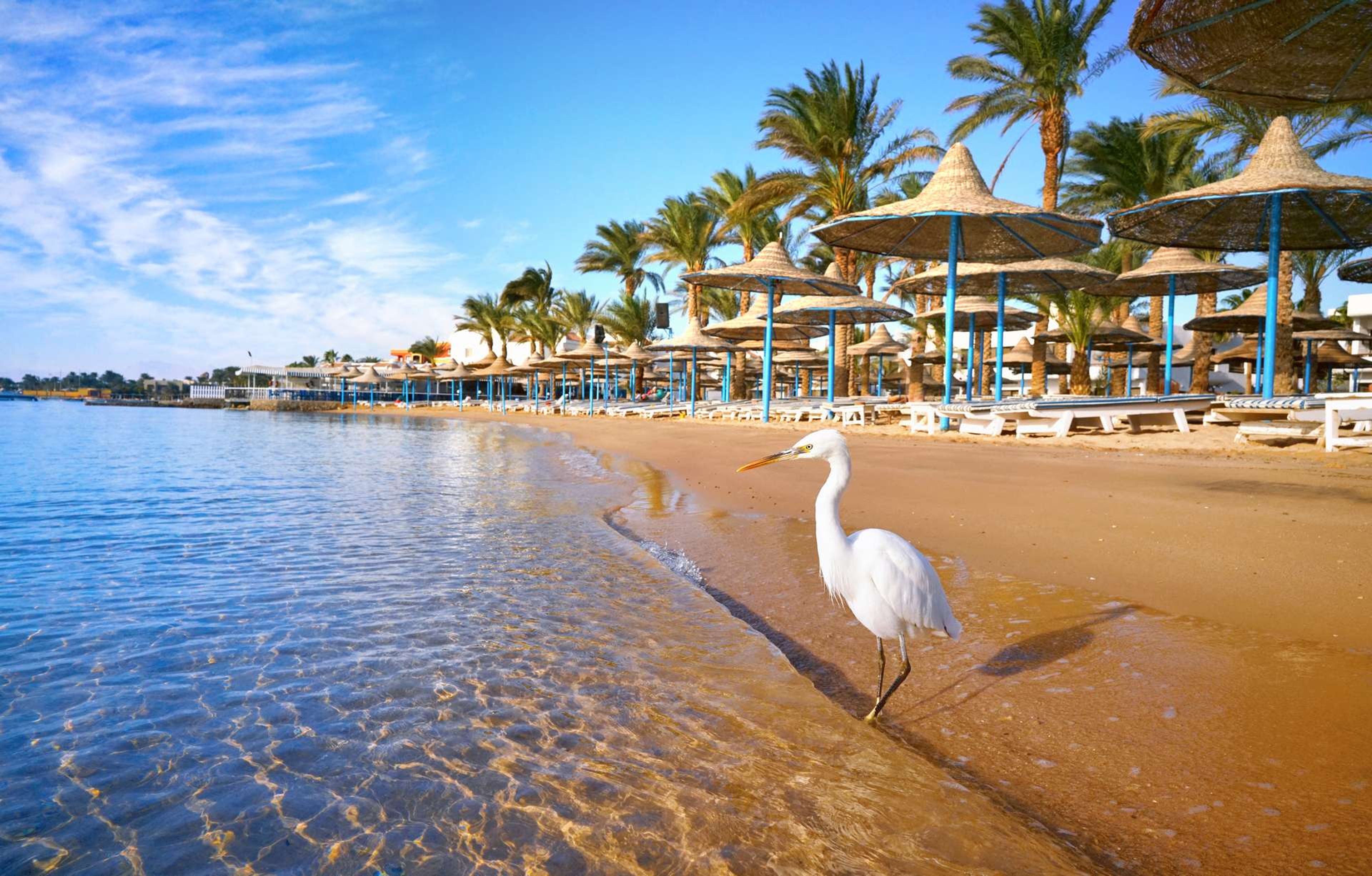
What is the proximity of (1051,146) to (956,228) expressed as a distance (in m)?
7.58

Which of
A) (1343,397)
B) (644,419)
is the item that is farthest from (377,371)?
(1343,397)

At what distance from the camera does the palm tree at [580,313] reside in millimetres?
49656

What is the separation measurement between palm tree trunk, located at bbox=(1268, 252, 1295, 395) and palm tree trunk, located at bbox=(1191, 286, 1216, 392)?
6.13 ft

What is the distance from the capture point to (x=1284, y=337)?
61.3ft

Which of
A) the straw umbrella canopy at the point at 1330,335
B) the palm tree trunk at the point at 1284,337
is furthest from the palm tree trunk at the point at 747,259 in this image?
the straw umbrella canopy at the point at 1330,335

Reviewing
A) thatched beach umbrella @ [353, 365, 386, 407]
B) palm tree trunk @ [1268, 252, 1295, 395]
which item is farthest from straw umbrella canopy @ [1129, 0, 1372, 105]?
thatched beach umbrella @ [353, 365, 386, 407]

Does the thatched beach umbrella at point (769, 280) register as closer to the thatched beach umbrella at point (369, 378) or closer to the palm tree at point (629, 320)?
the palm tree at point (629, 320)

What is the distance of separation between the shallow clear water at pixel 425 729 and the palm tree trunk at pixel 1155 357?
31500 millimetres

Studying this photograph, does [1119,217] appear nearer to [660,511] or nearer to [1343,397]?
[1343,397]

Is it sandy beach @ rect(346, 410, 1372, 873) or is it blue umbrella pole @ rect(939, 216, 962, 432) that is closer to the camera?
sandy beach @ rect(346, 410, 1372, 873)

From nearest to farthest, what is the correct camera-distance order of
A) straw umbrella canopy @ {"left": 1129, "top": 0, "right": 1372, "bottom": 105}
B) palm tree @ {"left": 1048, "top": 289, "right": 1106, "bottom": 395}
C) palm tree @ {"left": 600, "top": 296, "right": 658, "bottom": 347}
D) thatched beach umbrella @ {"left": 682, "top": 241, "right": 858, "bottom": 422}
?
1. straw umbrella canopy @ {"left": 1129, "top": 0, "right": 1372, "bottom": 105}
2. thatched beach umbrella @ {"left": 682, "top": 241, "right": 858, "bottom": 422}
3. palm tree @ {"left": 1048, "top": 289, "right": 1106, "bottom": 395}
4. palm tree @ {"left": 600, "top": 296, "right": 658, "bottom": 347}

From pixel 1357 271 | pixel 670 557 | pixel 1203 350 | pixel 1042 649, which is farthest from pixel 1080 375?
pixel 1042 649

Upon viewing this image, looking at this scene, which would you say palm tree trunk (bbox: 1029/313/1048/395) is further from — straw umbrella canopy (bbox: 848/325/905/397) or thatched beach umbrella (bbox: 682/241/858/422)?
thatched beach umbrella (bbox: 682/241/858/422)

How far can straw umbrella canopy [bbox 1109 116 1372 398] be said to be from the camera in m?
12.1
